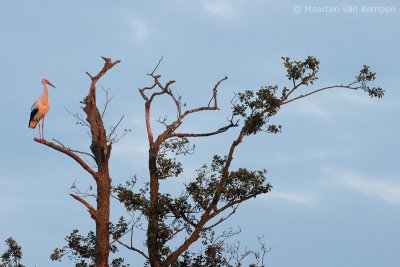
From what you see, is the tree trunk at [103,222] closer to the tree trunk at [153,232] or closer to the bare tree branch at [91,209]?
the bare tree branch at [91,209]

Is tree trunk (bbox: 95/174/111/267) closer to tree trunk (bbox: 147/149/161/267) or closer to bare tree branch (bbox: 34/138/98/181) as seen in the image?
bare tree branch (bbox: 34/138/98/181)

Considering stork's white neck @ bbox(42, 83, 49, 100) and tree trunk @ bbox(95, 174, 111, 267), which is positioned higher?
stork's white neck @ bbox(42, 83, 49, 100)

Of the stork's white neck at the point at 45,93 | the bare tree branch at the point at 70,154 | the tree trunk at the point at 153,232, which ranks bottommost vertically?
the tree trunk at the point at 153,232

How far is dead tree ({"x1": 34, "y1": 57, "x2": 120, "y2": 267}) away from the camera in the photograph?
2058 centimetres

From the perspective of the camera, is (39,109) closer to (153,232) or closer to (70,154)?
(70,154)

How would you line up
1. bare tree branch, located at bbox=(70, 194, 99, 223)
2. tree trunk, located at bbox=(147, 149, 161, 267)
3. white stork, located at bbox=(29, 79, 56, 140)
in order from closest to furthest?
bare tree branch, located at bbox=(70, 194, 99, 223) < tree trunk, located at bbox=(147, 149, 161, 267) < white stork, located at bbox=(29, 79, 56, 140)

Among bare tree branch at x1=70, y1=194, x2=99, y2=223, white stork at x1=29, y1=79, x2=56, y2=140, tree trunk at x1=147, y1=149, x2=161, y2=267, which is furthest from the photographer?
white stork at x1=29, y1=79, x2=56, y2=140

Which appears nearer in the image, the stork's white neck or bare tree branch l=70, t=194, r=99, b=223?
bare tree branch l=70, t=194, r=99, b=223

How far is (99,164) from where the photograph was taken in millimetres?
21172

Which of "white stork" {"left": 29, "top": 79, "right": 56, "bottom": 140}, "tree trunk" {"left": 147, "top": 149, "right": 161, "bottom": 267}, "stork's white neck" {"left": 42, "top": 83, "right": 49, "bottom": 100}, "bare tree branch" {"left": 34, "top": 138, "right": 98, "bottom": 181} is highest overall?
"stork's white neck" {"left": 42, "top": 83, "right": 49, "bottom": 100}

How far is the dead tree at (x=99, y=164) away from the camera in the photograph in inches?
810

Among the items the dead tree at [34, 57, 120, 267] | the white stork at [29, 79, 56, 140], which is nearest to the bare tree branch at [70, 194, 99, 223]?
the dead tree at [34, 57, 120, 267]

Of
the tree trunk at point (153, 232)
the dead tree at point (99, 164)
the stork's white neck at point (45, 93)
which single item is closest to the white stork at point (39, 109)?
the stork's white neck at point (45, 93)

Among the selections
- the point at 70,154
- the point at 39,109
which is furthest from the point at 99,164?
the point at 39,109
